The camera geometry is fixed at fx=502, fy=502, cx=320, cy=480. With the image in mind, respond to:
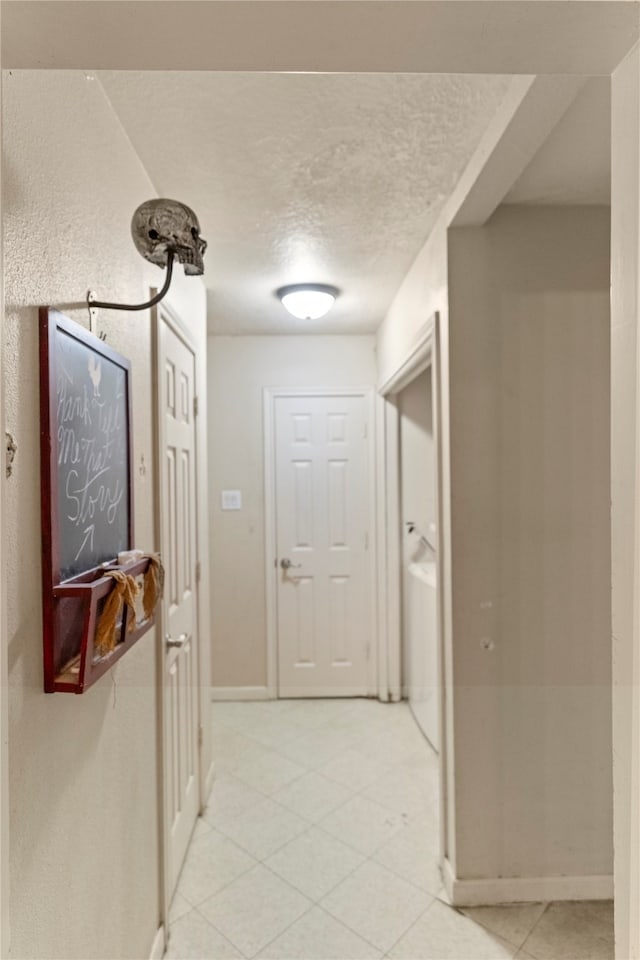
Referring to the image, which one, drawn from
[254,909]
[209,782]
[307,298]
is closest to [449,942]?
[254,909]

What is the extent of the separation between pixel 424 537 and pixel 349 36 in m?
2.69

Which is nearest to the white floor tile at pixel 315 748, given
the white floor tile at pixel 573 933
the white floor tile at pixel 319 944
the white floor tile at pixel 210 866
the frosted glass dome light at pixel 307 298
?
the white floor tile at pixel 210 866

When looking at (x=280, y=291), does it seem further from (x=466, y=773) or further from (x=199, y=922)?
(x=199, y=922)

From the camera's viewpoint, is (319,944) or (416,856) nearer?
(319,944)

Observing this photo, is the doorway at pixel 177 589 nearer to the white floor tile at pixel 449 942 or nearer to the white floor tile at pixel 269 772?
the white floor tile at pixel 269 772

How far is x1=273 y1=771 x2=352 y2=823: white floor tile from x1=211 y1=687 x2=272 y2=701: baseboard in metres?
0.94

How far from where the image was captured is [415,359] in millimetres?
2240

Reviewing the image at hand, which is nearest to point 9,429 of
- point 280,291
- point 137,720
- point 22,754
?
point 22,754

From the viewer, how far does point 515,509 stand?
5.61 feet

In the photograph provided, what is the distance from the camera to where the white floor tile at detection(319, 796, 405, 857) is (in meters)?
2.00

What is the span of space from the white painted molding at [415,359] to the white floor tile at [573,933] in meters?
2.00

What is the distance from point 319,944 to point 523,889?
2.33 ft

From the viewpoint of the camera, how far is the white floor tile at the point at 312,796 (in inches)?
86.0

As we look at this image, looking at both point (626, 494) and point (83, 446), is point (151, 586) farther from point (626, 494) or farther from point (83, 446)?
point (626, 494)
